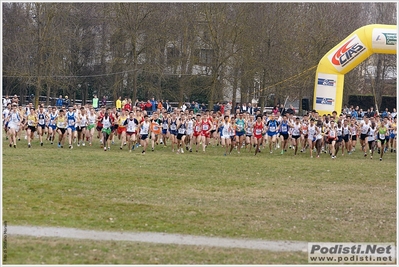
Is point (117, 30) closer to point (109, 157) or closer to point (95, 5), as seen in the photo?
point (95, 5)

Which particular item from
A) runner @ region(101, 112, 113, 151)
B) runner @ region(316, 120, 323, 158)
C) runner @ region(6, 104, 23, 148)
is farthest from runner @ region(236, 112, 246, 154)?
runner @ region(6, 104, 23, 148)

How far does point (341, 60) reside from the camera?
31.6 metres

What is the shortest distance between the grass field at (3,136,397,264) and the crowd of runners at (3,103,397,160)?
249 centimetres

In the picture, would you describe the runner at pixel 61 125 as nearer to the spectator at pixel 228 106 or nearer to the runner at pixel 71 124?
the runner at pixel 71 124

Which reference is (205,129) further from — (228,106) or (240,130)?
(228,106)

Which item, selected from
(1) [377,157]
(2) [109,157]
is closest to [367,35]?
(1) [377,157]

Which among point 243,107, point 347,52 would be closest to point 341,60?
point 347,52

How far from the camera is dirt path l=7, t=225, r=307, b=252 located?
11.2 meters

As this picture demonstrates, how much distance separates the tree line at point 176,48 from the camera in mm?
46562

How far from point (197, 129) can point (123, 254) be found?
17.4 m

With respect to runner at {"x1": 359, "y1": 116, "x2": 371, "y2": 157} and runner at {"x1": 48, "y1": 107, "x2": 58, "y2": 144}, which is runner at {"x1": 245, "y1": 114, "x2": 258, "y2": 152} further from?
runner at {"x1": 48, "y1": 107, "x2": 58, "y2": 144}

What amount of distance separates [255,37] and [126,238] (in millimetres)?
36600

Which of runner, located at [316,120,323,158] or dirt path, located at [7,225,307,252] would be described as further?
runner, located at [316,120,323,158]

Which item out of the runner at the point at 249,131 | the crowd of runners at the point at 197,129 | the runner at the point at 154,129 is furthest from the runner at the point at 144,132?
the runner at the point at 249,131
